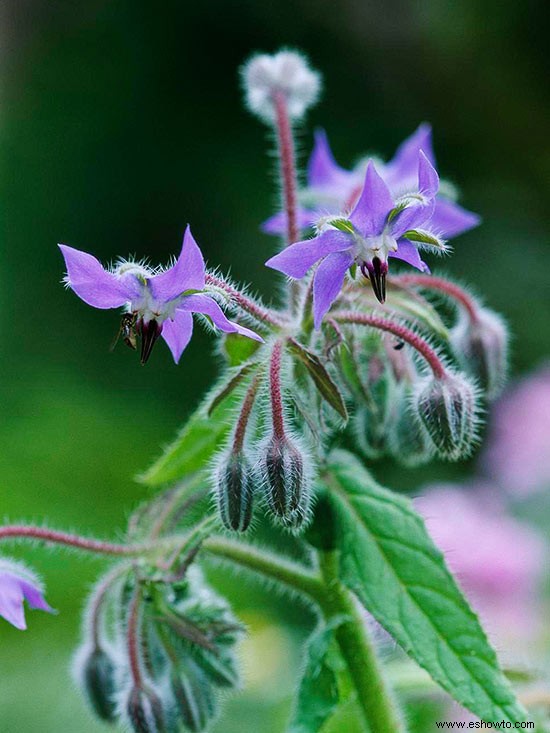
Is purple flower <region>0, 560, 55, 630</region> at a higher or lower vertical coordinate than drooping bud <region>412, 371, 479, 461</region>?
lower

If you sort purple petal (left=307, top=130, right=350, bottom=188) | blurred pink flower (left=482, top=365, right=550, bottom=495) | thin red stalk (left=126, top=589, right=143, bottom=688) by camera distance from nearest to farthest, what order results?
thin red stalk (left=126, top=589, right=143, bottom=688)
purple petal (left=307, top=130, right=350, bottom=188)
blurred pink flower (left=482, top=365, right=550, bottom=495)

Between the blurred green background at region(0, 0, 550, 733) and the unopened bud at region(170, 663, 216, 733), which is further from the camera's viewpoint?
the blurred green background at region(0, 0, 550, 733)

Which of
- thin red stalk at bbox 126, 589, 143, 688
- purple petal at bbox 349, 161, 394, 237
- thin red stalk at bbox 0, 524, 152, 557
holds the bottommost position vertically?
thin red stalk at bbox 126, 589, 143, 688

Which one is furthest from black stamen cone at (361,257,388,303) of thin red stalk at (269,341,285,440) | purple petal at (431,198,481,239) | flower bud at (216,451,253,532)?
purple petal at (431,198,481,239)

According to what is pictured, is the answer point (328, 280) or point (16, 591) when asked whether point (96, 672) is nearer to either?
point (16, 591)

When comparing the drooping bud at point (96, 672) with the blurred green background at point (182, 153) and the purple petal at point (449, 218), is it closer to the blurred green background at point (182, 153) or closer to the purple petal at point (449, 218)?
the purple petal at point (449, 218)

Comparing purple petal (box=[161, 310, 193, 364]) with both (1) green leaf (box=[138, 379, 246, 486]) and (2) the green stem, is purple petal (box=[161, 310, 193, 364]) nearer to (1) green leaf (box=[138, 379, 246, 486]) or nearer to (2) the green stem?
(1) green leaf (box=[138, 379, 246, 486])

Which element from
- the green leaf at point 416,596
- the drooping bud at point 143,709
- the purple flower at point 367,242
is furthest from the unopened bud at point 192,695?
the purple flower at point 367,242
